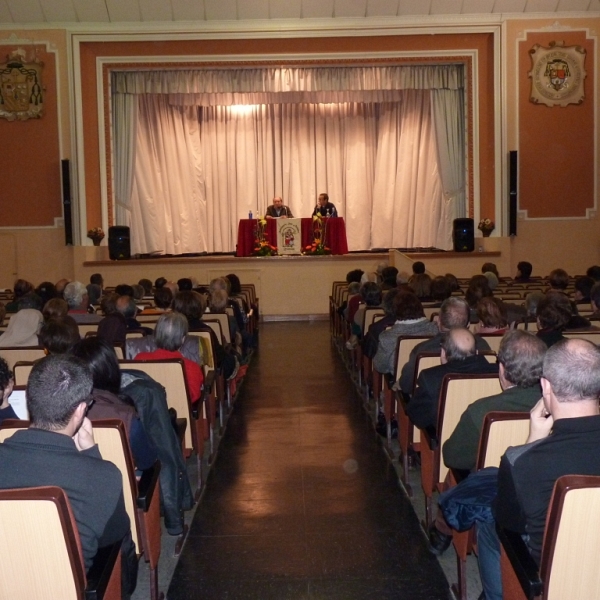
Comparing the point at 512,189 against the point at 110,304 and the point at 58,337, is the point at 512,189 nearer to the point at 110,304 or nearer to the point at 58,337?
the point at 110,304

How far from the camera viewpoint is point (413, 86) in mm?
13875

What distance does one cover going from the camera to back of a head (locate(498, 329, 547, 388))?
3055 mm

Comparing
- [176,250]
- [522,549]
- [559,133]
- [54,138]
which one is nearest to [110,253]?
[54,138]

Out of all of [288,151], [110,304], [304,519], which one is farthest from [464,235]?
[304,519]

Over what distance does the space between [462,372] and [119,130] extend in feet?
37.2

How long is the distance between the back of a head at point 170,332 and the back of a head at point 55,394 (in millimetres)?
2107

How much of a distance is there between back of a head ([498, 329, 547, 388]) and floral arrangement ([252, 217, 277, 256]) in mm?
10629

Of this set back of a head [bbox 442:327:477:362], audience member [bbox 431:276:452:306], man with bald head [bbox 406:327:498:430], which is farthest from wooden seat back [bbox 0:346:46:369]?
audience member [bbox 431:276:452:306]

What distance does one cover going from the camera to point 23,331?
17.5ft

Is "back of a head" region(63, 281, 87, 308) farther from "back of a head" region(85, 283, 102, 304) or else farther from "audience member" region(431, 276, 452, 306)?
"audience member" region(431, 276, 452, 306)

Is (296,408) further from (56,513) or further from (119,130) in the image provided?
(119,130)

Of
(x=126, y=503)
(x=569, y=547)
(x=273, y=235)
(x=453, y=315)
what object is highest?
(x=273, y=235)

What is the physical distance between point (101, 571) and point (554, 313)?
10.6ft

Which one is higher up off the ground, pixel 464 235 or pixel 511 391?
pixel 464 235
